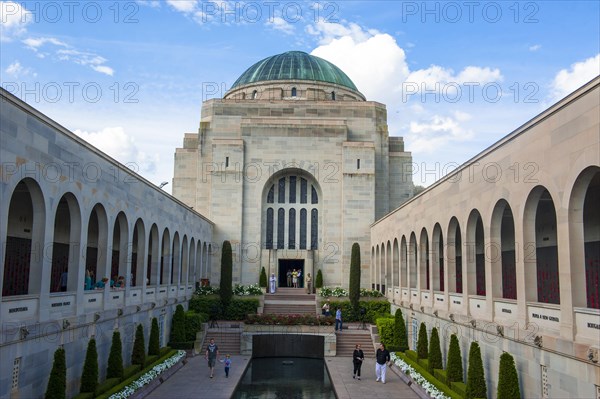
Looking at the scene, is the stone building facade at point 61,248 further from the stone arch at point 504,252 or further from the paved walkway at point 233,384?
the stone arch at point 504,252

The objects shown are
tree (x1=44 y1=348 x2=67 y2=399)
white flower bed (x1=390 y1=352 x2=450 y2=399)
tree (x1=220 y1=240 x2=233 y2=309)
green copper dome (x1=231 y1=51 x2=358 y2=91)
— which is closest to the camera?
tree (x1=44 y1=348 x2=67 y2=399)

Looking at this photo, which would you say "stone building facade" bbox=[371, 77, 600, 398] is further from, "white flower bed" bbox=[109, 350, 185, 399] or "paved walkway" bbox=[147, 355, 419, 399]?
"white flower bed" bbox=[109, 350, 185, 399]

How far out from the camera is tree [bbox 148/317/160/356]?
82.3 ft

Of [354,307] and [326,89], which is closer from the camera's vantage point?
[354,307]

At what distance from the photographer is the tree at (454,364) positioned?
63.9ft

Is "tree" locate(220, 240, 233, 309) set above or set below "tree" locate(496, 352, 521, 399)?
above

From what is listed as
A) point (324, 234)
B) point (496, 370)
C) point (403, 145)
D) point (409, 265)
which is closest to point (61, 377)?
point (496, 370)

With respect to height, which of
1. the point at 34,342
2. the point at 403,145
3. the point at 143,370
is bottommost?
the point at 143,370

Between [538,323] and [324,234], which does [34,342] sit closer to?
[538,323]

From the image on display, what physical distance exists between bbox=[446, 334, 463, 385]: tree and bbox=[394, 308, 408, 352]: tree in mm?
9166

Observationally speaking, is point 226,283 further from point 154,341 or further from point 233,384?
point 233,384

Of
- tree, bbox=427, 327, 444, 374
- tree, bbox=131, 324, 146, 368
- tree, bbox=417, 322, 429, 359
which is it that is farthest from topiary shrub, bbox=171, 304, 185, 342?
tree, bbox=427, 327, 444, 374

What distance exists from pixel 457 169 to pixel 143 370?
13.4 m

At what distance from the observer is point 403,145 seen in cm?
5000
